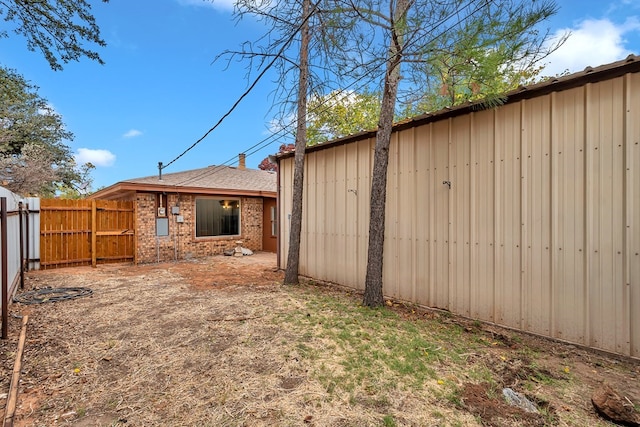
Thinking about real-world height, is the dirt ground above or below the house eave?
below

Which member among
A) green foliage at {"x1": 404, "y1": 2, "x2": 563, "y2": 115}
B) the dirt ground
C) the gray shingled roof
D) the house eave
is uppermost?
green foliage at {"x1": 404, "y1": 2, "x2": 563, "y2": 115}

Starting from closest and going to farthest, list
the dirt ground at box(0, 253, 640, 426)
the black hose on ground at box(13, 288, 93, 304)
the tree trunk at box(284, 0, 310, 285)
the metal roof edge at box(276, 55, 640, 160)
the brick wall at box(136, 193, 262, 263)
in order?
the dirt ground at box(0, 253, 640, 426) → the metal roof edge at box(276, 55, 640, 160) → the black hose on ground at box(13, 288, 93, 304) → the tree trunk at box(284, 0, 310, 285) → the brick wall at box(136, 193, 262, 263)

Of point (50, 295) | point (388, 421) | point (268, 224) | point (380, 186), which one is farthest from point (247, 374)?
point (268, 224)

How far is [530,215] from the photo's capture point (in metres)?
3.75

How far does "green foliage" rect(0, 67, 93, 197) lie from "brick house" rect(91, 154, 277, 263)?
4016 mm

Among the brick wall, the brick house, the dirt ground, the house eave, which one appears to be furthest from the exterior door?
the dirt ground

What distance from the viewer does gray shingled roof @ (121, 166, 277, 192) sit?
10.6m

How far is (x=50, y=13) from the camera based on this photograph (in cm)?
396

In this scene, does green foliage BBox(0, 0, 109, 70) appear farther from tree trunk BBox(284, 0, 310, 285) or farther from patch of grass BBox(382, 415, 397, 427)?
patch of grass BBox(382, 415, 397, 427)

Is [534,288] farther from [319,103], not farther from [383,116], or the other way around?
[319,103]

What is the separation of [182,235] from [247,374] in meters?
8.53

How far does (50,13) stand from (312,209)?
5165 millimetres

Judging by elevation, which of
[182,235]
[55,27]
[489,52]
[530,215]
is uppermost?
Answer: [55,27]

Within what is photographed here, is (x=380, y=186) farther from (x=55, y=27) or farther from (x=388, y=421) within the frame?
(x=55, y=27)
